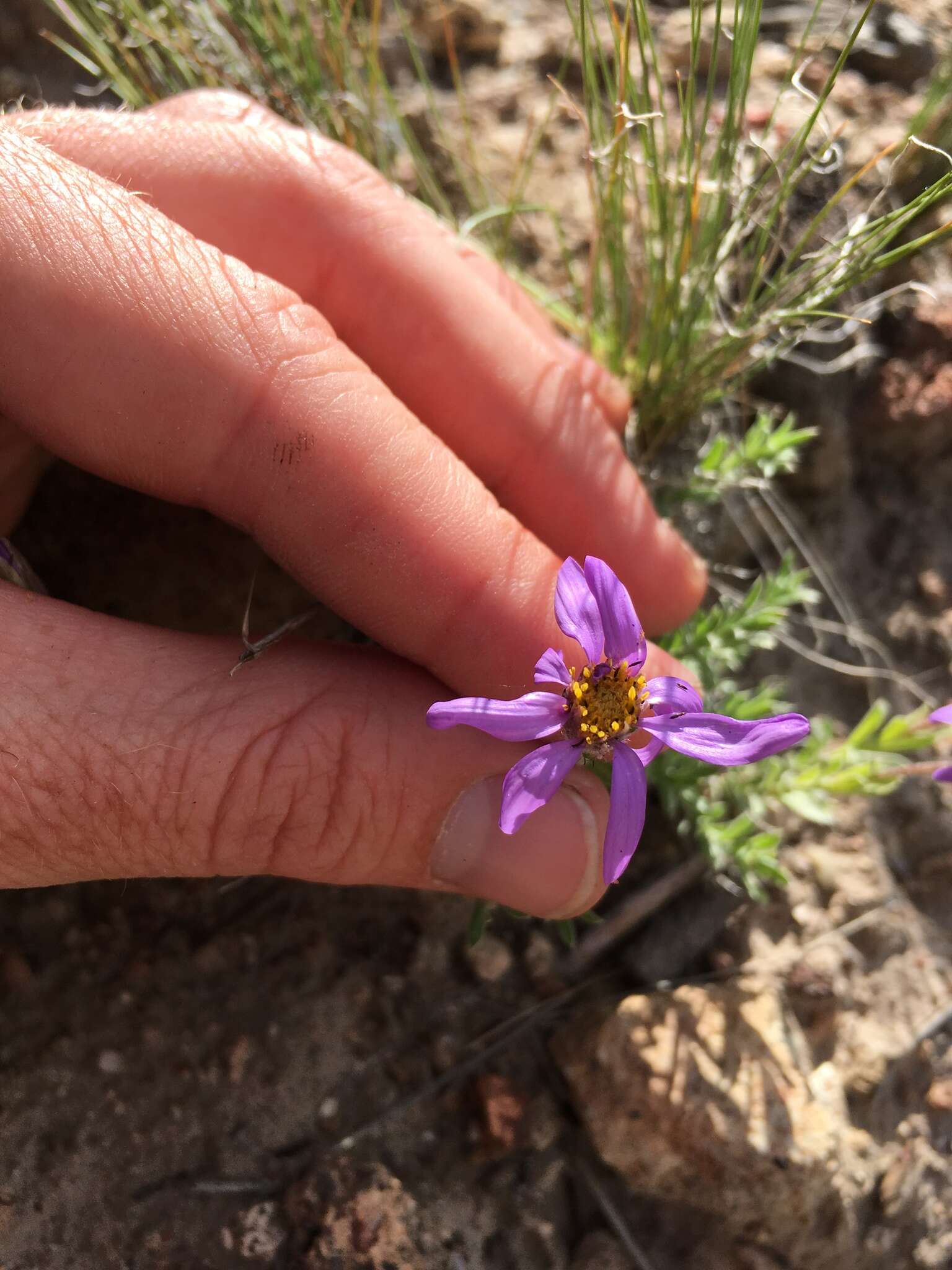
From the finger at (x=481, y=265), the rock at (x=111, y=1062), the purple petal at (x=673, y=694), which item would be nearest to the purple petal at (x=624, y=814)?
the purple petal at (x=673, y=694)

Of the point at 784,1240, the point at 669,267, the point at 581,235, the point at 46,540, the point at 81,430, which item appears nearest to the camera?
the point at 81,430

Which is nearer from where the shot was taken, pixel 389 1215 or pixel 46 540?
pixel 389 1215

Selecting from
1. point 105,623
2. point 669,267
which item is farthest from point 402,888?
point 669,267

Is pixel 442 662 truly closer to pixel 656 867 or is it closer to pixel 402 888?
pixel 402 888

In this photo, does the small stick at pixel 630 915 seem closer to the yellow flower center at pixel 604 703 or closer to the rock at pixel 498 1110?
the rock at pixel 498 1110

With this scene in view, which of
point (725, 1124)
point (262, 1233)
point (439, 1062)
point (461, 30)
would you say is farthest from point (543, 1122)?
point (461, 30)

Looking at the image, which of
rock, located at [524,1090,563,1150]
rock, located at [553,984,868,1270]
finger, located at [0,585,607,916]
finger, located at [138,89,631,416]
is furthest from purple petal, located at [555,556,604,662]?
rock, located at [524,1090,563,1150]

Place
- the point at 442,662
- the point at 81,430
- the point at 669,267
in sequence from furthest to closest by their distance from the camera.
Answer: the point at 669,267, the point at 442,662, the point at 81,430
